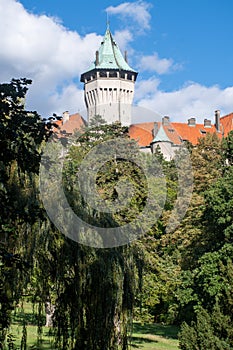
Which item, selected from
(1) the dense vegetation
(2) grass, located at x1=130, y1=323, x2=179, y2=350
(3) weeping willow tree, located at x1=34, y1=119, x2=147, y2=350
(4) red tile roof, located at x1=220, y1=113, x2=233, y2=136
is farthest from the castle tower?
(3) weeping willow tree, located at x1=34, y1=119, x2=147, y2=350

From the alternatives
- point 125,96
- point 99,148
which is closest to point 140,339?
point 99,148

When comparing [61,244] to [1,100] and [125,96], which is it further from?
[125,96]

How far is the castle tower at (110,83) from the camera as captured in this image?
70.4 m

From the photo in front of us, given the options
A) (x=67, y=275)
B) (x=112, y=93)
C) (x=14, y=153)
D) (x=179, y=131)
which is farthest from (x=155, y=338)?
(x=179, y=131)

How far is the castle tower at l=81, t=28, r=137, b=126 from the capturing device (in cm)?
7044

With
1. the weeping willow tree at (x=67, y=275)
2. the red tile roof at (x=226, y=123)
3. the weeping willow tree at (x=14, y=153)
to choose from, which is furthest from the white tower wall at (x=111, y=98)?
the weeping willow tree at (x=14, y=153)

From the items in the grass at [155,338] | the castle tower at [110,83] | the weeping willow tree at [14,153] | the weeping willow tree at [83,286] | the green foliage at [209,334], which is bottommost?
the grass at [155,338]

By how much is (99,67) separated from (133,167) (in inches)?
1996

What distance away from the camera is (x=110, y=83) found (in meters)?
70.7

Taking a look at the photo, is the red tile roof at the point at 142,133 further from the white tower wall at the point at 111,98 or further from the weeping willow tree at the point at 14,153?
the weeping willow tree at the point at 14,153

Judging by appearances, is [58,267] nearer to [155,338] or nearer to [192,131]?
[155,338]

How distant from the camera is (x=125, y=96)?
71.6m

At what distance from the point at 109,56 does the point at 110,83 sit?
370 cm

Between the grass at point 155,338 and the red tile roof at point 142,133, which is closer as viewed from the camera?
the grass at point 155,338
